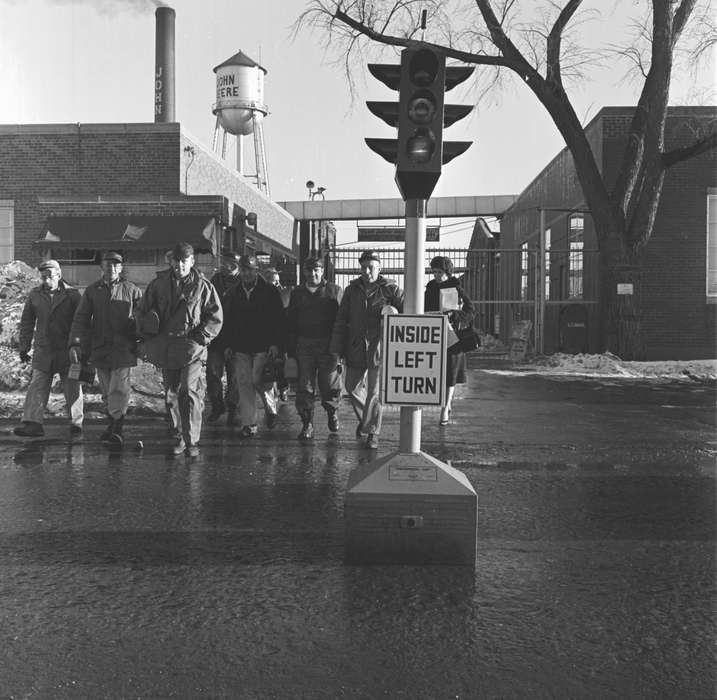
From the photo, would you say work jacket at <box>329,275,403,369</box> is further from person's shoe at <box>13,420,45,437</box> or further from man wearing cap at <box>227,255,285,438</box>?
person's shoe at <box>13,420,45,437</box>

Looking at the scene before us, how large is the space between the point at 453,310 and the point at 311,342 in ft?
5.25

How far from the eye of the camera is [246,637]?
3.44m

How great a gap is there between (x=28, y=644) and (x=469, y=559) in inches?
85.5

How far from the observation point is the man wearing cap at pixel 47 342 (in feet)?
28.5

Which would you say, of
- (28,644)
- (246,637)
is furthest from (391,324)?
(28,644)

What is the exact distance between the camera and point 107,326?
829cm

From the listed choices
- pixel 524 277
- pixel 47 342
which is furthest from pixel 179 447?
pixel 524 277

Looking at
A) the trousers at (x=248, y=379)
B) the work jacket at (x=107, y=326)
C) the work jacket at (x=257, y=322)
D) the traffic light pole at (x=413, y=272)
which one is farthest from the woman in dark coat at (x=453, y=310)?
the traffic light pole at (x=413, y=272)

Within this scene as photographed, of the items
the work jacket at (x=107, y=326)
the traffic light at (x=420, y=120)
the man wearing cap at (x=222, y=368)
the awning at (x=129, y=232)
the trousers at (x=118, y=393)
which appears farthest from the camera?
the awning at (x=129, y=232)

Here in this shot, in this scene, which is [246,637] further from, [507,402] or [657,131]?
[657,131]

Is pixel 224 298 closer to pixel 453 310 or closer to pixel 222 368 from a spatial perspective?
pixel 222 368

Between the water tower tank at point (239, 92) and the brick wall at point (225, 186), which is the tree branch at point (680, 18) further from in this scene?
the water tower tank at point (239, 92)

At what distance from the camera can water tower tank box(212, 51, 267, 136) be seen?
36438 mm

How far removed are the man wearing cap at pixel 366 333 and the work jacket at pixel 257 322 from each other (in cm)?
74
